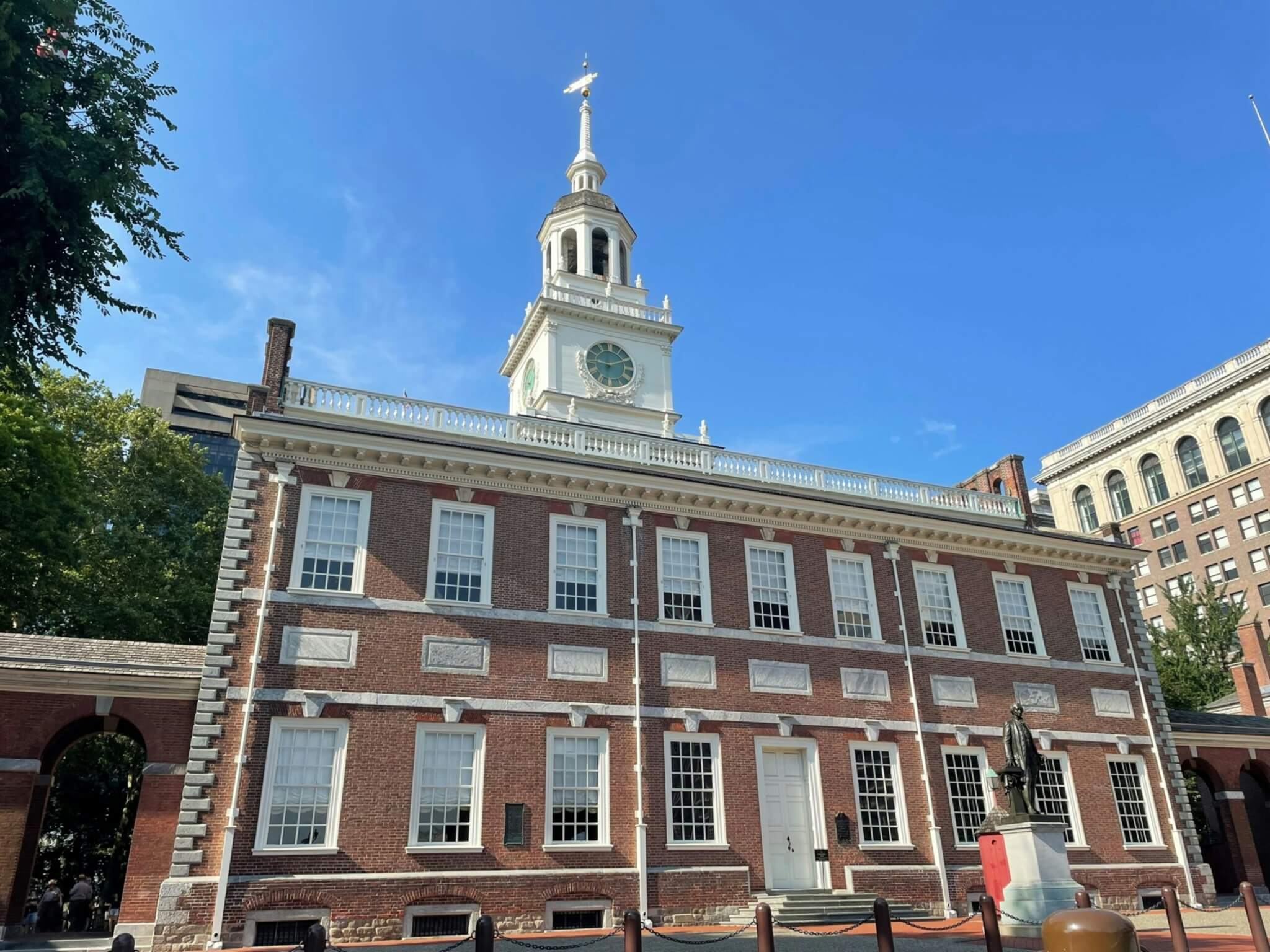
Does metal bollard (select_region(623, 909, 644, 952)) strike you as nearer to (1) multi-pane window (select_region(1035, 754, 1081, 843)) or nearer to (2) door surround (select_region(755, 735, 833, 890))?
(2) door surround (select_region(755, 735, 833, 890))

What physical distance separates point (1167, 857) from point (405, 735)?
19436mm

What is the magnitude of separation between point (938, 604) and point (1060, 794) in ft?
18.0

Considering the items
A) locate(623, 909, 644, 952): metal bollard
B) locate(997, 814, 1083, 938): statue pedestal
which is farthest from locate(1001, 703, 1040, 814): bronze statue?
locate(623, 909, 644, 952): metal bollard

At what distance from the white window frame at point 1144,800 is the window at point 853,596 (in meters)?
7.55

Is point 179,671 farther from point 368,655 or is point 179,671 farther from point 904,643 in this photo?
point 904,643

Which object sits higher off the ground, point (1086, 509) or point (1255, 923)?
point (1086, 509)

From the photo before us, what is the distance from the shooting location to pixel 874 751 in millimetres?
21688

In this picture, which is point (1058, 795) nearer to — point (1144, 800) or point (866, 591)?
point (1144, 800)

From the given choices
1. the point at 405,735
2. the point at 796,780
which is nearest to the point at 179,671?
the point at 405,735

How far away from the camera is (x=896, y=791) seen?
2148 cm

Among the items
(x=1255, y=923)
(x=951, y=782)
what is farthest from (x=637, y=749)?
(x=1255, y=923)

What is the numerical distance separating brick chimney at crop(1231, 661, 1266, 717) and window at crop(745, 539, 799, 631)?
20041 millimetres

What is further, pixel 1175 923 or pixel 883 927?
pixel 1175 923

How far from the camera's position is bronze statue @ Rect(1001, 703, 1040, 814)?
18203 mm
